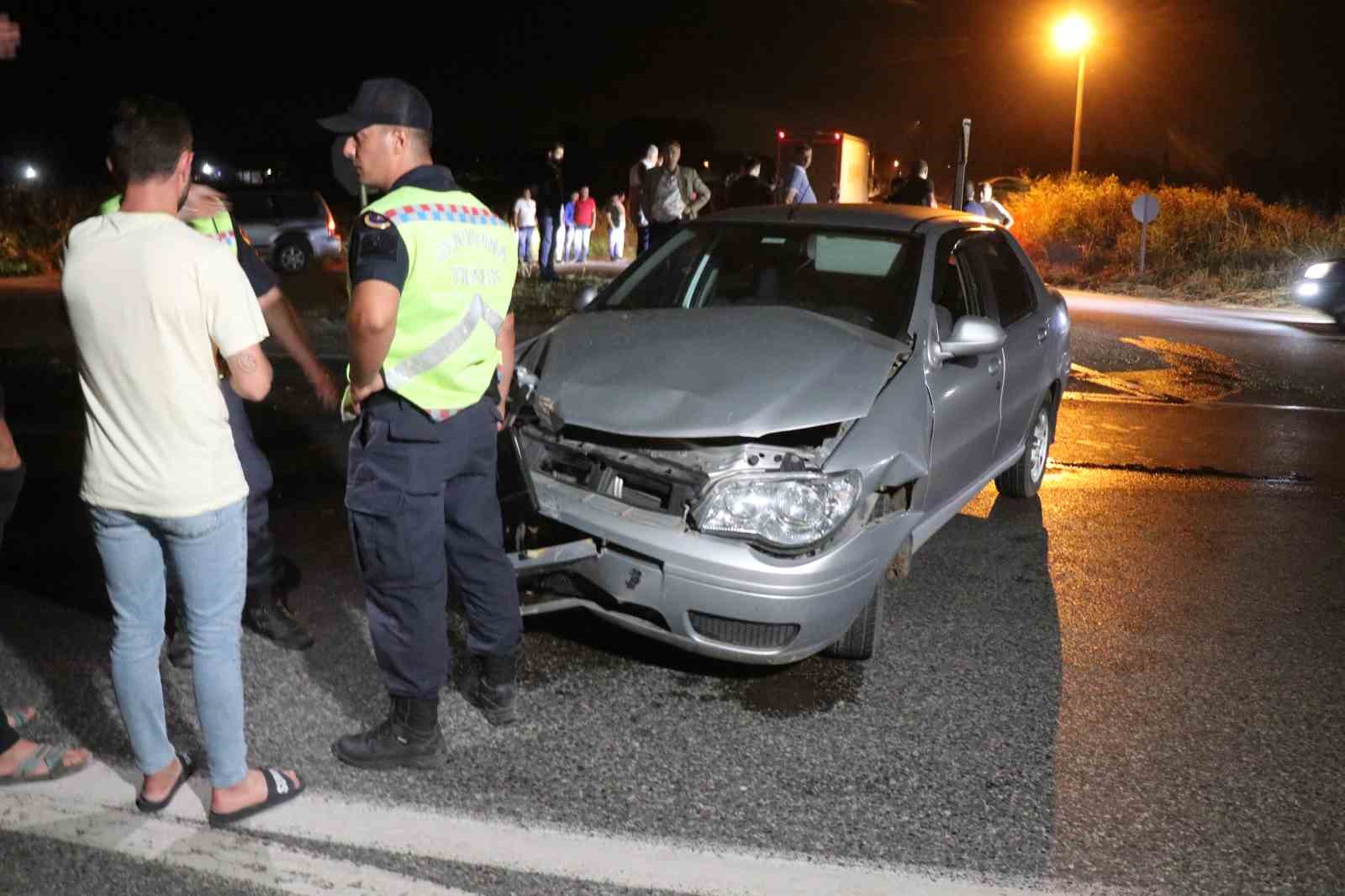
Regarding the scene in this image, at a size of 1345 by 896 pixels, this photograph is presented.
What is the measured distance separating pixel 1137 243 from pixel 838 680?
939 inches

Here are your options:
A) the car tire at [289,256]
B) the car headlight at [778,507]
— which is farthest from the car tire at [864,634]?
the car tire at [289,256]

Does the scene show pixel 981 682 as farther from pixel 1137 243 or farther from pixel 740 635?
pixel 1137 243

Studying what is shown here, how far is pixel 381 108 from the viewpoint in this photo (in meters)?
3.29

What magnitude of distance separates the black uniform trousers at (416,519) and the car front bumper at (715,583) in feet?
1.47

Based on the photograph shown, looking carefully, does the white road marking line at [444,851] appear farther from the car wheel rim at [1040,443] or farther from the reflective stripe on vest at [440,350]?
the car wheel rim at [1040,443]

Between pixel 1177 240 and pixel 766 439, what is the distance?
23.5 meters

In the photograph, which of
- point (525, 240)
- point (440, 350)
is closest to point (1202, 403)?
point (440, 350)

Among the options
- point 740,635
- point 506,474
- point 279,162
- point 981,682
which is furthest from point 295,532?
point 279,162

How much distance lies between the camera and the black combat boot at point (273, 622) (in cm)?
436

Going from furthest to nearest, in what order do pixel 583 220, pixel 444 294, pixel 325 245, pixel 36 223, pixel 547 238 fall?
pixel 583 220, pixel 325 245, pixel 36 223, pixel 547 238, pixel 444 294

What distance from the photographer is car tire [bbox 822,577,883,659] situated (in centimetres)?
426

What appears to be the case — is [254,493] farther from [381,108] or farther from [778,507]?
[778,507]

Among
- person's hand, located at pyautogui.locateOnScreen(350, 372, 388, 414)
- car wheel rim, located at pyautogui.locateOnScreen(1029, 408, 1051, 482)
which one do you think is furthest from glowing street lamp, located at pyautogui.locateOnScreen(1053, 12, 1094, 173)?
person's hand, located at pyautogui.locateOnScreen(350, 372, 388, 414)

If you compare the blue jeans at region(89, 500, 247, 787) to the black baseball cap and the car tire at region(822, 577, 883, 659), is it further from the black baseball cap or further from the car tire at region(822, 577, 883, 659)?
the car tire at region(822, 577, 883, 659)
